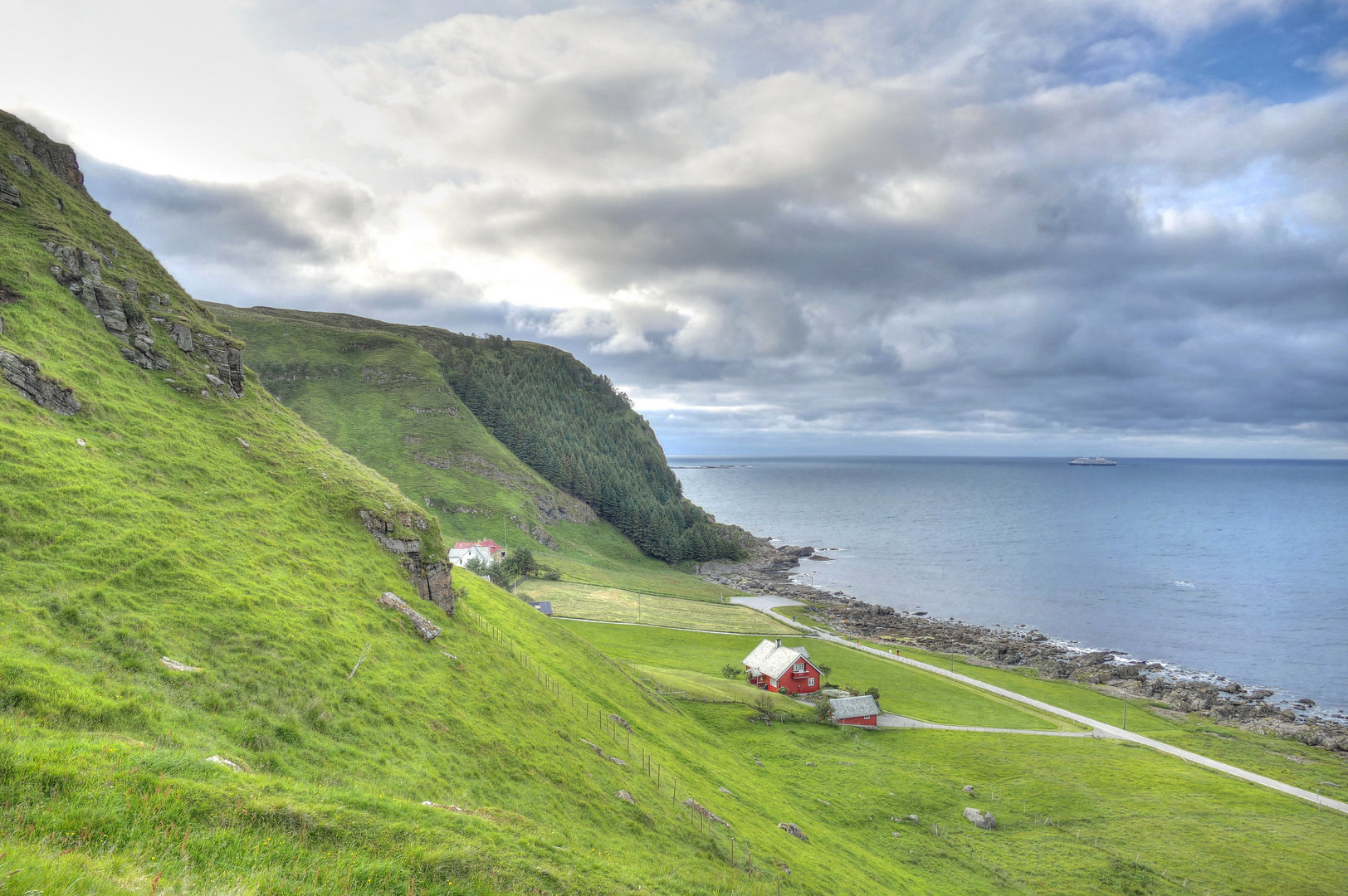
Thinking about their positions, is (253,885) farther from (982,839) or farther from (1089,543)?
(1089,543)

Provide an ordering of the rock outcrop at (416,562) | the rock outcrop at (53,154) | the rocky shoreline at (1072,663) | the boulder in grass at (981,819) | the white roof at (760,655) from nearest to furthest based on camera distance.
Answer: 1. the rock outcrop at (416,562)
2. the rock outcrop at (53,154)
3. the boulder in grass at (981,819)
4. the rocky shoreline at (1072,663)
5. the white roof at (760,655)

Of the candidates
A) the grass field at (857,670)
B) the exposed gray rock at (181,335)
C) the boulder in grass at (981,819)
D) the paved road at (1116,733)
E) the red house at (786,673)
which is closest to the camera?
the exposed gray rock at (181,335)

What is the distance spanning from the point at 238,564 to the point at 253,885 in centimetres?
2121

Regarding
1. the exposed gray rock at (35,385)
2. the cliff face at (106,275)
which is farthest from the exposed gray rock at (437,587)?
the exposed gray rock at (35,385)

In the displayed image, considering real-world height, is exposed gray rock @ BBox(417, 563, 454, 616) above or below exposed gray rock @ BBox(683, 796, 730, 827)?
above

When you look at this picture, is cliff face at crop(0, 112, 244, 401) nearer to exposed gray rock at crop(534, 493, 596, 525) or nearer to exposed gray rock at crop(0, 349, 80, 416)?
exposed gray rock at crop(0, 349, 80, 416)

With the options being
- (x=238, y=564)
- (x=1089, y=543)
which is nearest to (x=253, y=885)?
(x=238, y=564)

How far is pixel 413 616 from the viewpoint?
32.5 meters

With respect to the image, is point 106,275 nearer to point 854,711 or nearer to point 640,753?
point 640,753

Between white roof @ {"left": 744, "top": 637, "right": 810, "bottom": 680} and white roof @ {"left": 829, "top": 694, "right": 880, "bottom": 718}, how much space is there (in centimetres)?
799

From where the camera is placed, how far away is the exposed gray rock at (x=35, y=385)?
27562 mm

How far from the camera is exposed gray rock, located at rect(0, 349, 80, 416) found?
90.4 ft

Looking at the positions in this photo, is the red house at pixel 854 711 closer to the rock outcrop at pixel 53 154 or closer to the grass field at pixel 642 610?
the grass field at pixel 642 610

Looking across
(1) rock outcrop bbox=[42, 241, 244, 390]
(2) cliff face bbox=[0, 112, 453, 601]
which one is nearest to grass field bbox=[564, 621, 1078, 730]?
(2) cliff face bbox=[0, 112, 453, 601]
